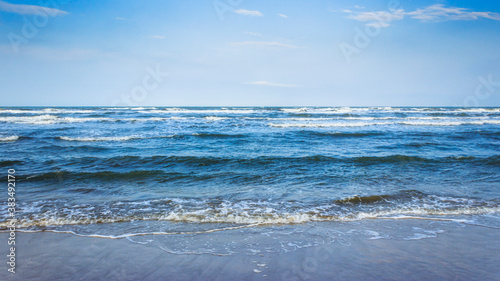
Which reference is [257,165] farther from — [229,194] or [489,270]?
[489,270]

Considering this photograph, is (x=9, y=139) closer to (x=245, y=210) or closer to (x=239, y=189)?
(x=239, y=189)

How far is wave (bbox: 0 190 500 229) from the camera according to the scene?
474 centimetres

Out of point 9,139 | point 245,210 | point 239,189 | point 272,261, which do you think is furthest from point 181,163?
point 9,139

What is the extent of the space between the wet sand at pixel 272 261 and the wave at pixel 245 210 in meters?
0.77

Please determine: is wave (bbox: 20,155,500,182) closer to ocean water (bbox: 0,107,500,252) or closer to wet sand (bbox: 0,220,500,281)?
ocean water (bbox: 0,107,500,252)

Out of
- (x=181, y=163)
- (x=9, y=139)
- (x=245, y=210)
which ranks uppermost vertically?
(x=9, y=139)

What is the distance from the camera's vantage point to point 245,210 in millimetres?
5180

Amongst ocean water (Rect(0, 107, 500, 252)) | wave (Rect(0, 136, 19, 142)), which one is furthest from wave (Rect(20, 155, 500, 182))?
wave (Rect(0, 136, 19, 142))

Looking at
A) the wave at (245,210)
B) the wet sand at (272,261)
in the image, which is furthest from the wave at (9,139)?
Answer: the wet sand at (272,261)

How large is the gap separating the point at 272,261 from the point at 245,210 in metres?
1.88

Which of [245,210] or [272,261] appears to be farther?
[245,210]

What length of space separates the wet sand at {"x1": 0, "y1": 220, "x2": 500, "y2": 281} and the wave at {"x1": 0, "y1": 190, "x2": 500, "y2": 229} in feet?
2.52

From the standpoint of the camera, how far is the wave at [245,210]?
4738 millimetres

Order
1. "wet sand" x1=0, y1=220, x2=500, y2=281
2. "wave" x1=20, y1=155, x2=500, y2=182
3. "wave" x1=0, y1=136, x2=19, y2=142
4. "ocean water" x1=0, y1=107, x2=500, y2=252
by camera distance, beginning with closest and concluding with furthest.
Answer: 1. "wet sand" x1=0, y1=220, x2=500, y2=281
2. "ocean water" x1=0, y1=107, x2=500, y2=252
3. "wave" x1=20, y1=155, x2=500, y2=182
4. "wave" x1=0, y1=136, x2=19, y2=142
